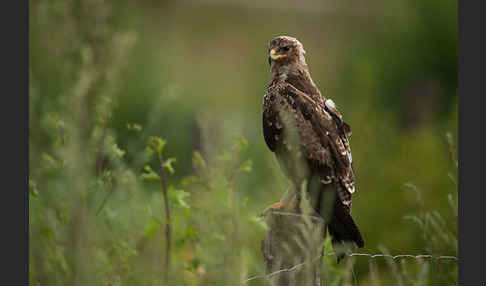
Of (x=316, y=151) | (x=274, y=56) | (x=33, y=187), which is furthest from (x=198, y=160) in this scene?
(x=274, y=56)

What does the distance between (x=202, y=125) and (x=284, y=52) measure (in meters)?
1.07

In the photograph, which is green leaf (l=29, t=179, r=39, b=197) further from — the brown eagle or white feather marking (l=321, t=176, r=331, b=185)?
white feather marking (l=321, t=176, r=331, b=185)

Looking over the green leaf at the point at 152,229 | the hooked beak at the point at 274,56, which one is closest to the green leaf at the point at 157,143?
the green leaf at the point at 152,229

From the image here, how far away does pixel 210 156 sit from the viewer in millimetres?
2574

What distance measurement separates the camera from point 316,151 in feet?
10.1

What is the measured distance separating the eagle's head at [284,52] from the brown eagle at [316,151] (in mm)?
172

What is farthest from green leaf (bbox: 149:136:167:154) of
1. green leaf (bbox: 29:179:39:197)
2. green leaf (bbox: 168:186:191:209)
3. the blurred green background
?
green leaf (bbox: 29:179:39:197)

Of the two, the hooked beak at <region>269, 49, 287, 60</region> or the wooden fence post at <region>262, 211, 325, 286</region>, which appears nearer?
the wooden fence post at <region>262, 211, 325, 286</region>

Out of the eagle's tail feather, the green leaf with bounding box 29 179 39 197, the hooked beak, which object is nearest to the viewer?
the green leaf with bounding box 29 179 39 197

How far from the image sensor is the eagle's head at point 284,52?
3477mm

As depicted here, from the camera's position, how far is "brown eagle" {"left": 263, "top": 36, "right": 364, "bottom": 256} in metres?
2.95

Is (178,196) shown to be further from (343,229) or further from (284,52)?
(284,52)

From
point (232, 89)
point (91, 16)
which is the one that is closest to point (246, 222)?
point (91, 16)

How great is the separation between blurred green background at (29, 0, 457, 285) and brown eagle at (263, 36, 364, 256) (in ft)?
0.73
